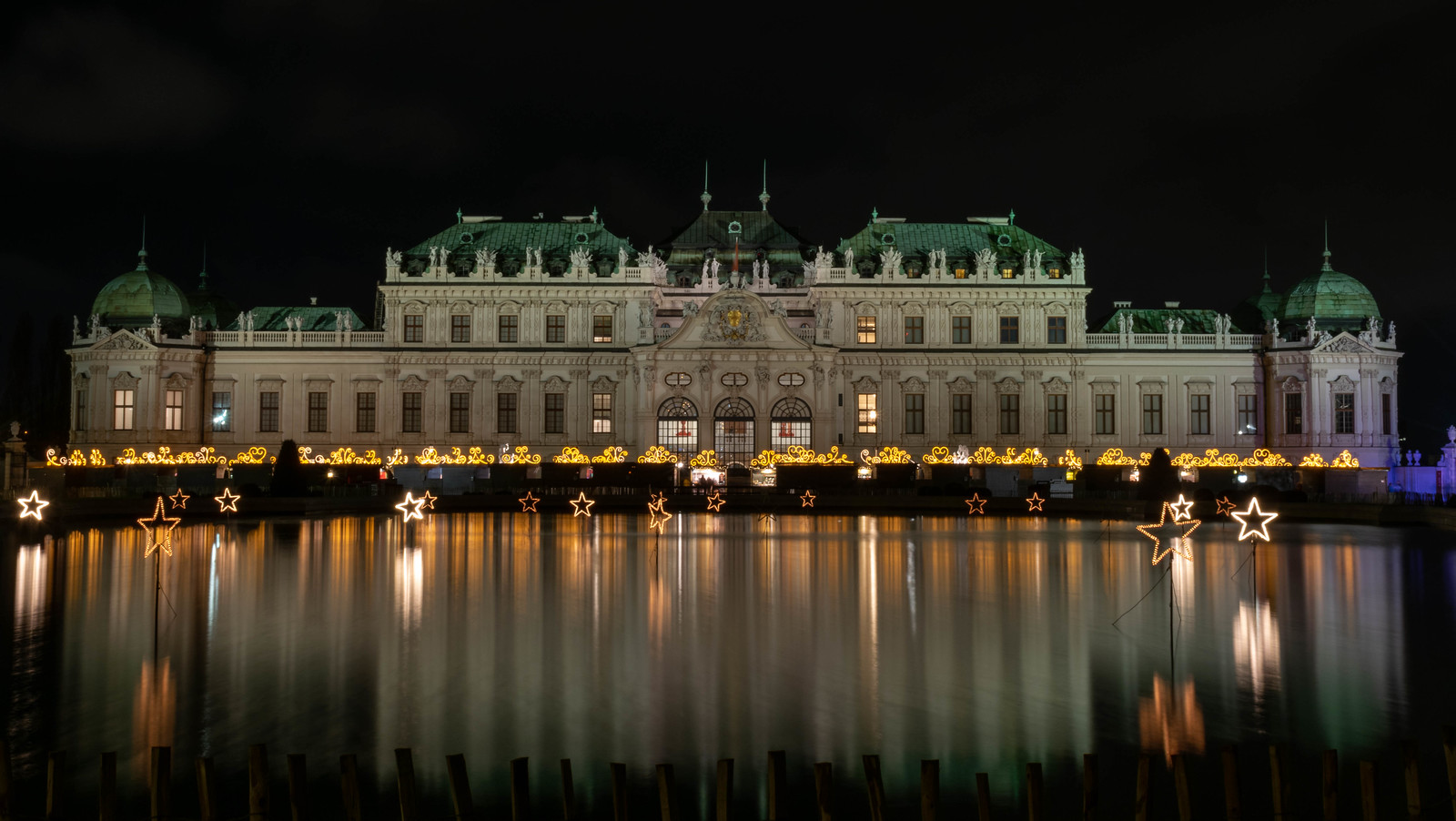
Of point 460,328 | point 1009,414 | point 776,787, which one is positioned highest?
point 460,328

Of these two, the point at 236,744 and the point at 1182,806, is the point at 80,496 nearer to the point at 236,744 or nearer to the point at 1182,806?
the point at 236,744

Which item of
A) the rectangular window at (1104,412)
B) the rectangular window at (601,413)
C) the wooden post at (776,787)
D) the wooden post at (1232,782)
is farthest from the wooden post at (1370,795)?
the rectangular window at (1104,412)

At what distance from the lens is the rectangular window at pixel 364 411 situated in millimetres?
77812

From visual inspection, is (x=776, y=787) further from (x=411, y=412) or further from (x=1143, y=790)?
(x=411, y=412)

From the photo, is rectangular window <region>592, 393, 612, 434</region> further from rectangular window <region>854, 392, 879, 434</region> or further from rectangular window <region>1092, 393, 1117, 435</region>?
rectangular window <region>1092, 393, 1117, 435</region>

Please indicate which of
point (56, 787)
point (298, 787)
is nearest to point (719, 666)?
point (298, 787)

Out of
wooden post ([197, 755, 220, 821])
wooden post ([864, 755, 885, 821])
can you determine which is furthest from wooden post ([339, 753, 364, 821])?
wooden post ([864, 755, 885, 821])

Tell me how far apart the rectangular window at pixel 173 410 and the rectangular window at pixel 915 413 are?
152 ft

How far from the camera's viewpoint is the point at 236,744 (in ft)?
45.8

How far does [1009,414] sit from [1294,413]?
1775cm

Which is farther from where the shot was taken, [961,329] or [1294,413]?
[961,329]

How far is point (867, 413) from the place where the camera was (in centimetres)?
7731

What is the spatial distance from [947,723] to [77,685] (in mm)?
11850

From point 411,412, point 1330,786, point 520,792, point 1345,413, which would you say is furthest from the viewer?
point 411,412
